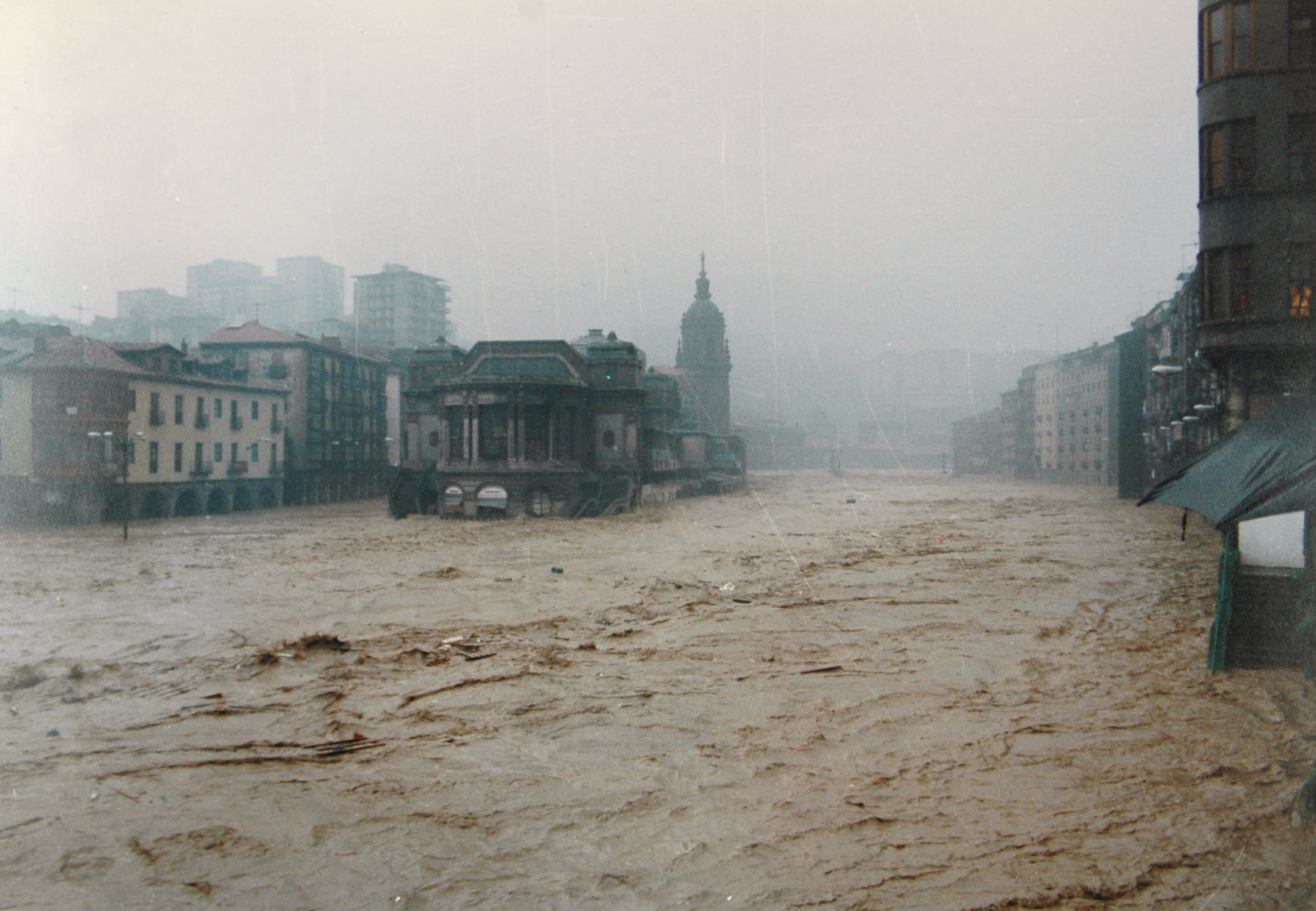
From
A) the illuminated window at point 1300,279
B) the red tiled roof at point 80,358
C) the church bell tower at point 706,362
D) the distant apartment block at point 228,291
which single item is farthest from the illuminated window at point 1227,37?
the distant apartment block at point 228,291

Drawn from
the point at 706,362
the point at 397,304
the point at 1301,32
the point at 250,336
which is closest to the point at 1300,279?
the point at 1301,32

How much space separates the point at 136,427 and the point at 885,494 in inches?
2232

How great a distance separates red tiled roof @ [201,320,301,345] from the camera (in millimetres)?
68875

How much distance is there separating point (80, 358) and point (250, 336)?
76.6 feet

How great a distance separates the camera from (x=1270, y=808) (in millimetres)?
9078

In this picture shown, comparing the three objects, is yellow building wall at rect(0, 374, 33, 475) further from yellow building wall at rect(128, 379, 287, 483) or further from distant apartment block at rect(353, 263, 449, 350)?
distant apartment block at rect(353, 263, 449, 350)

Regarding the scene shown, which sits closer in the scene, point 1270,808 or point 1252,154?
point 1270,808

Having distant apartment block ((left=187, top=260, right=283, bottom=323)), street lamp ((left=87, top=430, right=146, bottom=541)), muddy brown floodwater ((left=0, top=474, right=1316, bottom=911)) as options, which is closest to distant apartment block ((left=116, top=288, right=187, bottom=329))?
distant apartment block ((left=187, top=260, right=283, bottom=323))

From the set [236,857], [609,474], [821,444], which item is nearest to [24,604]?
[236,857]

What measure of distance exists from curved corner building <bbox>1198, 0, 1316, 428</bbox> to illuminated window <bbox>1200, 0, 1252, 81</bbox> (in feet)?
0.09

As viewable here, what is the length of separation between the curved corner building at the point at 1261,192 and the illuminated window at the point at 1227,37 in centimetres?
3

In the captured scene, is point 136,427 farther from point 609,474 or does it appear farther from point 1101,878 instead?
point 1101,878

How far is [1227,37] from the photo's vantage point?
89.2ft

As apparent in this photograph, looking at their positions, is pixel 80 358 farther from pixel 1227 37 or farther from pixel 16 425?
pixel 1227 37
